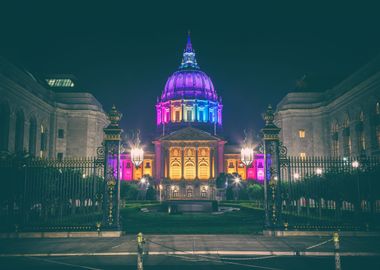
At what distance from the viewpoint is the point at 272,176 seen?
19203 mm

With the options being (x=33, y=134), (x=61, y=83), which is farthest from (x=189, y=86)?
(x=33, y=134)

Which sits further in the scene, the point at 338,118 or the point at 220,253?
the point at 338,118

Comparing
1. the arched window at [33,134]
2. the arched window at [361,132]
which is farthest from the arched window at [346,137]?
the arched window at [33,134]

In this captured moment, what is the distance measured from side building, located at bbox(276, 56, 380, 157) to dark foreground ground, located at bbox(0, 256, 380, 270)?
30.5m

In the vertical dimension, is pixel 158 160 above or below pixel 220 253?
above

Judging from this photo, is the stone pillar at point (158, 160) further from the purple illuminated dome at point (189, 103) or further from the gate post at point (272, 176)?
the gate post at point (272, 176)

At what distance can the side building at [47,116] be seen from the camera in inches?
1881

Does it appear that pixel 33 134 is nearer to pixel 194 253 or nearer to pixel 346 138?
pixel 346 138

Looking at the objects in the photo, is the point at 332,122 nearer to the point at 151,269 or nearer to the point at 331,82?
the point at 331,82

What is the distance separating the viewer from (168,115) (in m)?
123

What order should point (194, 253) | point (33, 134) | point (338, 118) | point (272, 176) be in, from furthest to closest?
1. point (338, 118)
2. point (33, 134)
3. point (272, 176)
4. point (194, 253)

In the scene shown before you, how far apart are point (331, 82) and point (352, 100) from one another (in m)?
21.5

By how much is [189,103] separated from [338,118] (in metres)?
67.4

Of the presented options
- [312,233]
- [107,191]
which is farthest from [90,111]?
[312,233]
